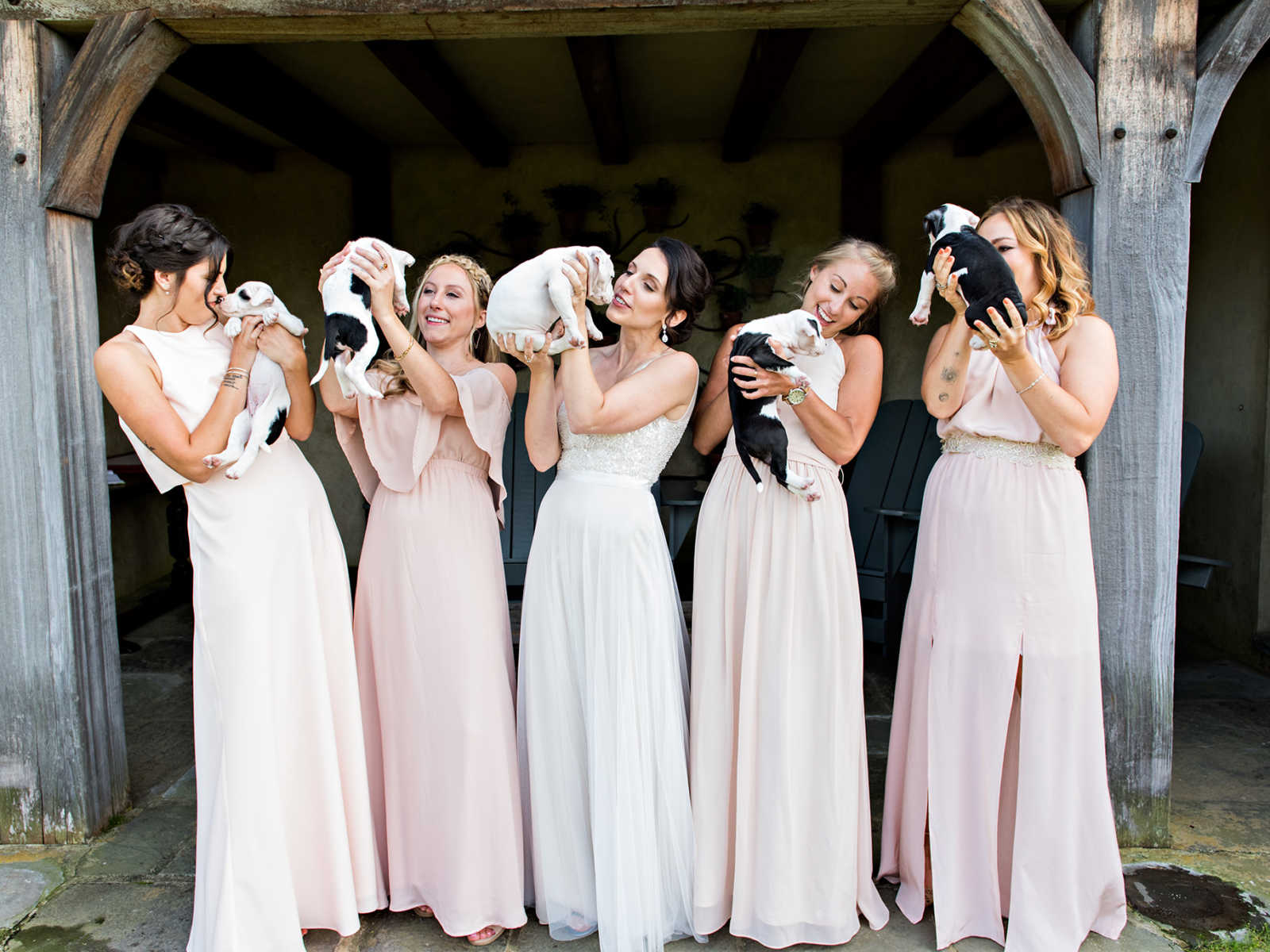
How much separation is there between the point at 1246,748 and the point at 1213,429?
5.64 feet

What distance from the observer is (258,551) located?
6.83 feet

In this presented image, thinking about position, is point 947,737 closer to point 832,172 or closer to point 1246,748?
point 1246,748

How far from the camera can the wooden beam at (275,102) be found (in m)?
3.62

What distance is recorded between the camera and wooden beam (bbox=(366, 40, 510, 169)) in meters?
3.61

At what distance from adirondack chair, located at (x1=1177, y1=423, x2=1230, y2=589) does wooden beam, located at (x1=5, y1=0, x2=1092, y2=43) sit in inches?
72.2

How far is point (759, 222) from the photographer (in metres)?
5.62

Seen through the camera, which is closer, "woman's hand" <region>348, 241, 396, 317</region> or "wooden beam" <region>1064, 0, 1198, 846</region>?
"woman's hand" <region>348, 241, 396, 317</region>

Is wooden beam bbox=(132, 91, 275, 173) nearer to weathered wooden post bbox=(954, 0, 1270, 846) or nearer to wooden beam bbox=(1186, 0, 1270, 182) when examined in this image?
weathered wooden post bbox=(954, 0, 1270, 846)

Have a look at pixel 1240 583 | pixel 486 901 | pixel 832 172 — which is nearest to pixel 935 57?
pixel 832 172

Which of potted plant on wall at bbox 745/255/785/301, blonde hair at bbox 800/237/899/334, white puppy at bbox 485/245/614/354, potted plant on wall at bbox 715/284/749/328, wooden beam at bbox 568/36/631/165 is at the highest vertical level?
wooden beam at bbox 568/36/631/165

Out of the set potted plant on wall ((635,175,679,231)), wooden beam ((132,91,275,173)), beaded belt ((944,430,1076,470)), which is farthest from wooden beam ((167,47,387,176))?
beaded belt ((944,430,1076,470))

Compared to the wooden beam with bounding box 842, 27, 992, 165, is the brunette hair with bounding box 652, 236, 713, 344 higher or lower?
lower

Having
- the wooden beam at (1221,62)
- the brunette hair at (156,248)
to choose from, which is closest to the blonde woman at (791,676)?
the wooden beam at (1221,62)

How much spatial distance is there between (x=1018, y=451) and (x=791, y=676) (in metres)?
0.77
